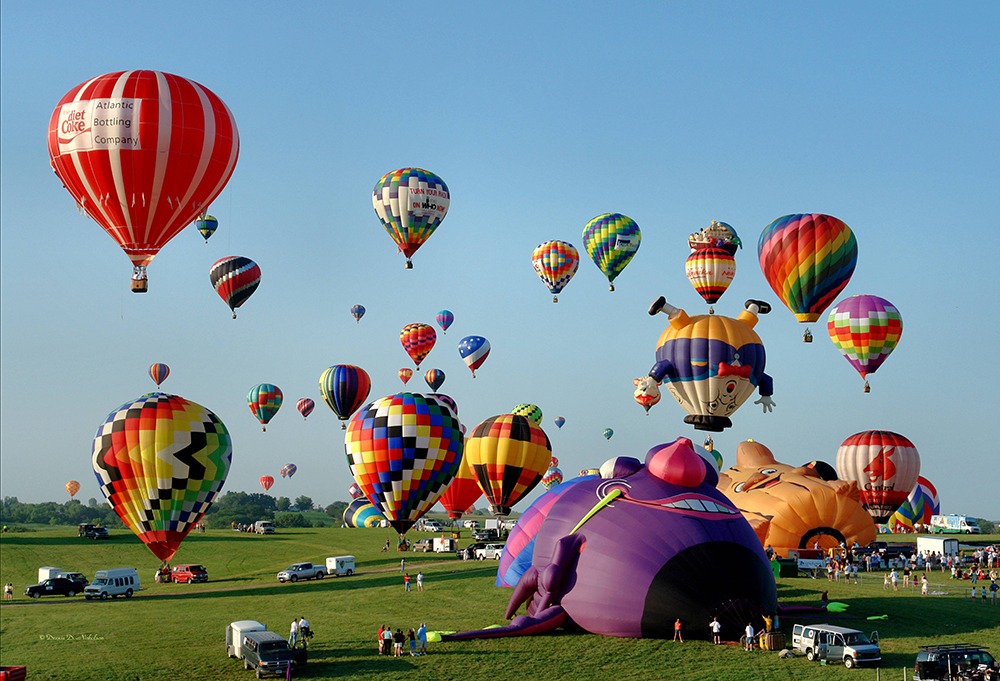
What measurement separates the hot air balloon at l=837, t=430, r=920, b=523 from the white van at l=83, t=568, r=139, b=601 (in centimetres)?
3252

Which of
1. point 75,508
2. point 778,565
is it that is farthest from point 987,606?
point 75,508

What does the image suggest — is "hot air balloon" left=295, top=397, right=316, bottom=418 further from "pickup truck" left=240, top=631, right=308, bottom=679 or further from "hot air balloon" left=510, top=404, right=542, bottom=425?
"pickup truck" left=240, top=631, right=308, bottom=679

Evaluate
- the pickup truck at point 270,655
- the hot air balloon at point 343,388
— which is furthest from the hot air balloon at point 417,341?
the pickup truck at point 270,655

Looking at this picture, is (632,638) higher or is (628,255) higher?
(628,255)

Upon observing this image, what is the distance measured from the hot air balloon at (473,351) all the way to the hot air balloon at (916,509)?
30.0 m

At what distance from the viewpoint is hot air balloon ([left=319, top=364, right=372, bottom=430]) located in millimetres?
71188

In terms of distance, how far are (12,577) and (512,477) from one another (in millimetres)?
26257

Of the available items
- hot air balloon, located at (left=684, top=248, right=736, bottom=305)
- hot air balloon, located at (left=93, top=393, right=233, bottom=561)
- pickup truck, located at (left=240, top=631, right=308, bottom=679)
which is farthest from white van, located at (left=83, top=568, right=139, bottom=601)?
hot air balloon, located at (left=684, top=248, right=736, bottom=305)

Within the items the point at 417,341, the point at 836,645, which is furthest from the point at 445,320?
the point at 836,645

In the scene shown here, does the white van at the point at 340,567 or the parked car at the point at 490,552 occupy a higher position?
the parked car at the point at 490,552

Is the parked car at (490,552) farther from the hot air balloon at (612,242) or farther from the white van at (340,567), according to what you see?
the hot air balloon at (612,242)

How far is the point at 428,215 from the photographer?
58.8 m

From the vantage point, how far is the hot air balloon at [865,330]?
55.9 metres

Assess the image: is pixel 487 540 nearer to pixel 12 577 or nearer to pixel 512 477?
pixel 512 477
